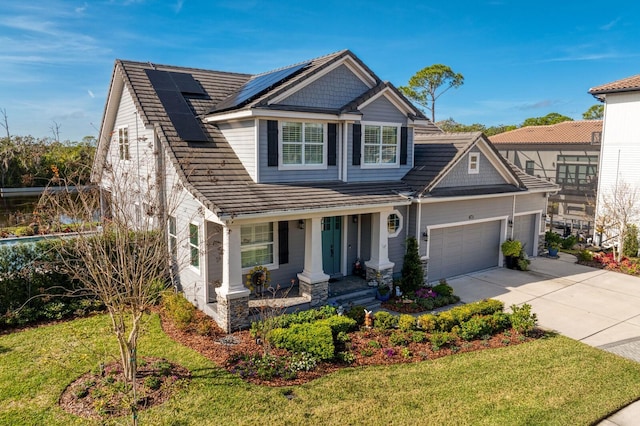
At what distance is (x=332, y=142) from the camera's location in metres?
14.4

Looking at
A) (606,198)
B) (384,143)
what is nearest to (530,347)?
(384,143)

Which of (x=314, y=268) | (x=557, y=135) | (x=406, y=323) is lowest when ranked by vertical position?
(x=406, y=323)

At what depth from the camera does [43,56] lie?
18906 mm

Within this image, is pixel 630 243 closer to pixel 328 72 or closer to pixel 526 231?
pixel 526 231

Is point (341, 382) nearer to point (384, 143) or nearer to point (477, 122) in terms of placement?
point (384, 143)

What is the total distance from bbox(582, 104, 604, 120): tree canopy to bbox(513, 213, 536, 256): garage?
57389 millimetres

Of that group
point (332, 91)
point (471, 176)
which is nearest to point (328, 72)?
point (332, 91)

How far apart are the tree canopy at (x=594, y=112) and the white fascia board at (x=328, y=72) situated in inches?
2564

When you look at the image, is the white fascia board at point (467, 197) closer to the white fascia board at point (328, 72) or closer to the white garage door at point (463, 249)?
the white garage door at point (463, 249)

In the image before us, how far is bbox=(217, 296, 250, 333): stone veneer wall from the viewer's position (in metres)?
11.3

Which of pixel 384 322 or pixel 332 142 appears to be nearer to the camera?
pixel 384 322

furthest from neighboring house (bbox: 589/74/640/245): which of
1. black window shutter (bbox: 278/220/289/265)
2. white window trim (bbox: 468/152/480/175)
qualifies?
black window shutter (bbox: 278/220/289/265)

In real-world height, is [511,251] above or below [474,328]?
above

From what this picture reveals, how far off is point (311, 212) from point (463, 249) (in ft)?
26.1
